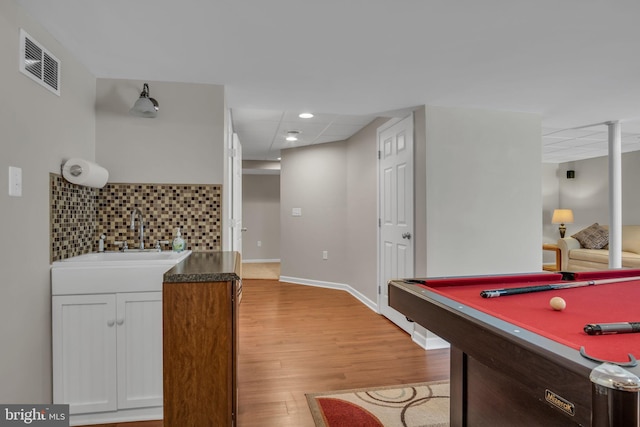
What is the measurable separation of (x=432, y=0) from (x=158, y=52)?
1594 millimetres

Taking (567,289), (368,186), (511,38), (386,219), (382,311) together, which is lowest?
(382,311)

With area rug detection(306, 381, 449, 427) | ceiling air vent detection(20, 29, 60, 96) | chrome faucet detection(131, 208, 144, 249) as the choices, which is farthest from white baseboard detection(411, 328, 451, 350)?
ceiling air vent detection(20, 29, 60, 96)

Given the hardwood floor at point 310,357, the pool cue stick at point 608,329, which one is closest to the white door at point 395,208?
the hardwood floor at point 310,357

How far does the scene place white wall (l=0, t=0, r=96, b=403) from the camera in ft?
5.33

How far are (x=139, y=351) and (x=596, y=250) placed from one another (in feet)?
21.8

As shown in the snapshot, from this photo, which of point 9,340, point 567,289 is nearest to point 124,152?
point 9,340

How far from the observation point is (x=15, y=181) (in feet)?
5.51

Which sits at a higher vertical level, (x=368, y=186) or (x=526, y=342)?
(x=368, y=186)

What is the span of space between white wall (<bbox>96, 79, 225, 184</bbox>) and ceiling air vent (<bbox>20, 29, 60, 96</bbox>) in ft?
1.83

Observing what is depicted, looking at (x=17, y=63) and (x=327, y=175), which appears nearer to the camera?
(x=17, y=63)

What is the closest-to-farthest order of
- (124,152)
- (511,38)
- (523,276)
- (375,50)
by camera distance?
(523,276) → (511,38) → (375,50) → (124,152)

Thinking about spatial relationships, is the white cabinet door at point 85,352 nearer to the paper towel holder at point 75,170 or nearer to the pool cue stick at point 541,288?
the paper towel holder at point 75,170

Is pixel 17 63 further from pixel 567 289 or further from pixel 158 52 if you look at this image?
pixel 567 289

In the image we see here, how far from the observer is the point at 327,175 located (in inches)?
218
